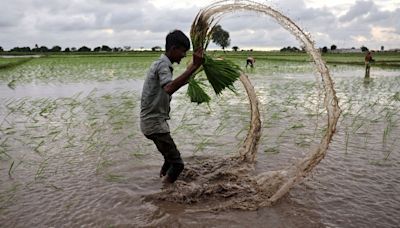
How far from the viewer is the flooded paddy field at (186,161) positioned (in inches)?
138

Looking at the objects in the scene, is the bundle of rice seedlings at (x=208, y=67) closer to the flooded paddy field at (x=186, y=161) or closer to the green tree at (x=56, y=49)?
the flooded paddy field at (x=186, y=161)

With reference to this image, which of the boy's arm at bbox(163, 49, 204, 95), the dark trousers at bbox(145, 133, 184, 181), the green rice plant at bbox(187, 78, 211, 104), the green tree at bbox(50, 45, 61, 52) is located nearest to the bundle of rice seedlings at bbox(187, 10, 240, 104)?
the green rice plant at bbox(187, 78, 211, 104)

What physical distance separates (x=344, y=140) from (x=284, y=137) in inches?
37.1

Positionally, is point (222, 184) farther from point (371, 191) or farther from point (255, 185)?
point (371, 191)

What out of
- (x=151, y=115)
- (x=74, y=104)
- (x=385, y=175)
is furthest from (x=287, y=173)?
(x=74, y=104)

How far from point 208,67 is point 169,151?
977 millimetres

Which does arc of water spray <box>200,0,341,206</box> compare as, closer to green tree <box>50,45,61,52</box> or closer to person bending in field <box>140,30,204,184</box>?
person bending in field <box>140,30,204,184</box>

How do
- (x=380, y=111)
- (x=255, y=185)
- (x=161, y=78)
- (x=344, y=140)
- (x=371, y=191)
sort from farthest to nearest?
(x=380, y=111) → (x=344, y=140) → (x=255, y=185) → (x=371, y=191) → (x=161, y=78)

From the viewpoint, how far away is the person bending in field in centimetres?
327

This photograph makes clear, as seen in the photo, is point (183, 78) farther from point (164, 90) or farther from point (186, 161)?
point (186, 161)

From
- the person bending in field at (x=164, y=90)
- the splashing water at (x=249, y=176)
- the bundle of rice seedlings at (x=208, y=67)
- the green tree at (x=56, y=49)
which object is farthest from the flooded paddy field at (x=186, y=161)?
the green tree at (x=56, y=49)

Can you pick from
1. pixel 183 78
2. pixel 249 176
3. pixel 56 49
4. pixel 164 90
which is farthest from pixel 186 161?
pixel 56 49

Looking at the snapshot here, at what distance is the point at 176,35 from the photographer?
3.42 metres

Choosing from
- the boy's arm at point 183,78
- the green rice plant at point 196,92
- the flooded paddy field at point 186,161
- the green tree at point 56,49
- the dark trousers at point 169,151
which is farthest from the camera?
the green tree at point 56,49
